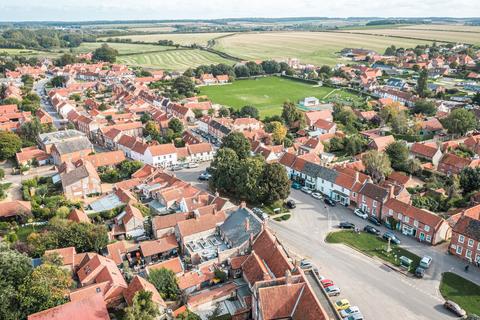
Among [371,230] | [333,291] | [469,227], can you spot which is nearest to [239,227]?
[333,291]

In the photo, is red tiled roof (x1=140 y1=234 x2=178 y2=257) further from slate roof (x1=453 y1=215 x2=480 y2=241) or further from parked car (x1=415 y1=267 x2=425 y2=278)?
slate roof (x1=453 y1=215 x2=480 y2=241)

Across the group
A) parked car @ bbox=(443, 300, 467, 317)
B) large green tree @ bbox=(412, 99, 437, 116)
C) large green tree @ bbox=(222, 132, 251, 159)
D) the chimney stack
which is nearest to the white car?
the chimney stack

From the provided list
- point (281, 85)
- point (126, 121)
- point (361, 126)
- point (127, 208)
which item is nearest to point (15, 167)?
point (126, 121)

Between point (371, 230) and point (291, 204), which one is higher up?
point (291, 204)

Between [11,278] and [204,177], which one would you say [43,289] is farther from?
[204,177]

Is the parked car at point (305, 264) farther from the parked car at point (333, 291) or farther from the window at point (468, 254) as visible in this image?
the window at point (468, 254)

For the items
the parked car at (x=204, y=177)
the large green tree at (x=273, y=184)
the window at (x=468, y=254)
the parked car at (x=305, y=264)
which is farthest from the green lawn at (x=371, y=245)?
the parked car at (x=204, y=177)
